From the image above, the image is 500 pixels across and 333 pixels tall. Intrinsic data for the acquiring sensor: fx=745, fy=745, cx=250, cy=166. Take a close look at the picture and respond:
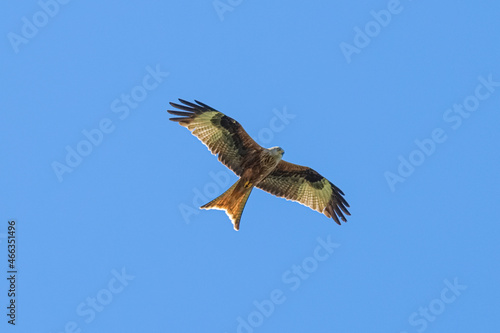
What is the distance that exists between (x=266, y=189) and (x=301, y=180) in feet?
2.77

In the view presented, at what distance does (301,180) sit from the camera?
16828 mm

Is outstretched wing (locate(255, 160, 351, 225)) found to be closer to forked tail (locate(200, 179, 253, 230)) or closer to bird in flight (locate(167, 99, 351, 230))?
bird in flight (locate(167, 99, 351, 230))

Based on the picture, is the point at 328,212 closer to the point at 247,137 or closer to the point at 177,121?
the point at 247,137

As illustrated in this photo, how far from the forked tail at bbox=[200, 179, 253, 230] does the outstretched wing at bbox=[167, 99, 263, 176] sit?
0.33 meters

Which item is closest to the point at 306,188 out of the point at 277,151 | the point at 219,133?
the point at 277,151

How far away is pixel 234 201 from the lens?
15.7m

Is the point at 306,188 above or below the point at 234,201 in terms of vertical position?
below

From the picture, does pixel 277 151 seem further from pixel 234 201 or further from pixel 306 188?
pixel 306 188

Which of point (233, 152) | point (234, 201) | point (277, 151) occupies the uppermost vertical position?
point (233, 152)

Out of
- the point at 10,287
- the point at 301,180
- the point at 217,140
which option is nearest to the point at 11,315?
the point at 10,287

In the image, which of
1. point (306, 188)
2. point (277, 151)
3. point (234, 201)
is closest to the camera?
point (277, 151)

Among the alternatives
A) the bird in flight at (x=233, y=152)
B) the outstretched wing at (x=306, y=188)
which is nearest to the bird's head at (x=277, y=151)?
the bird in flight at (x=233, y=152)

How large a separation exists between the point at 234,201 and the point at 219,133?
1494mm

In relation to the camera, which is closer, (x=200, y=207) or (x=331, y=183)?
(x=200, y=207)
